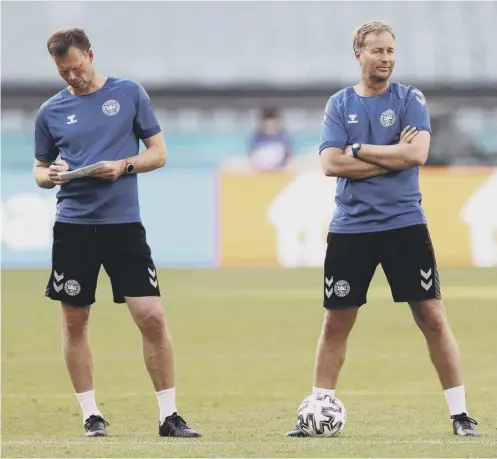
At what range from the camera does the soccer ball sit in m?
7.68

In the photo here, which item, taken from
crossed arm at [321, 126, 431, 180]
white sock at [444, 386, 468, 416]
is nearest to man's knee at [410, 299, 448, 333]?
white sock at [444, 386, 468, 416]

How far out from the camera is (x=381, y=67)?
753 cm

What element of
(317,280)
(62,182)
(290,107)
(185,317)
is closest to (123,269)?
(62,182)

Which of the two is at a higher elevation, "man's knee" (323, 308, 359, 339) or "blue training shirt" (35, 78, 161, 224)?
"blue training shirt" (35, 78, 161, 224)

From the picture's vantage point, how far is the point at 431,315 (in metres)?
7.63

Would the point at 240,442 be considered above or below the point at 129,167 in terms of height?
below

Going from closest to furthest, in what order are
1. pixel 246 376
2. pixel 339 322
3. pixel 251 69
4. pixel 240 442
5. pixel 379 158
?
pixel 240 442
pixel 379 158
pixel 339 322
pixel 246 376
pixel 251 69

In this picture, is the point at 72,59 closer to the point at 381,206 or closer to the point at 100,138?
the point at 100,138

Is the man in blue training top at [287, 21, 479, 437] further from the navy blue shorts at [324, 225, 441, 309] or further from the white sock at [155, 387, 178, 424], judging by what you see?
the white sock at [155, 387, 178, 424]

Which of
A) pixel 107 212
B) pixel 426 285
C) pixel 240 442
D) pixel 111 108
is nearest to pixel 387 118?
pixel 426 285

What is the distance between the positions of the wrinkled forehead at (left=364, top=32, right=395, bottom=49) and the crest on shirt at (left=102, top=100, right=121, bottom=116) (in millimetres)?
1433

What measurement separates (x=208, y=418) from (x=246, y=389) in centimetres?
146

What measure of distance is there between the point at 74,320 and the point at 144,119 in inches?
47.6

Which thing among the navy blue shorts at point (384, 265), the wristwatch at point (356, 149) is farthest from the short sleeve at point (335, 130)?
the navy blue shorts at point (384, 265)
